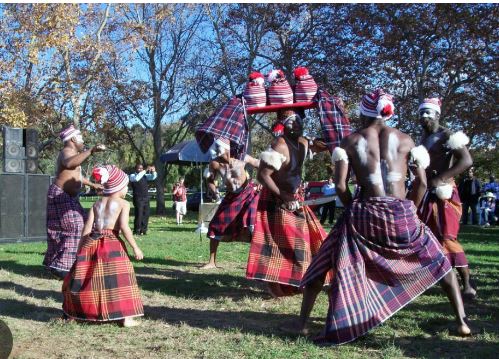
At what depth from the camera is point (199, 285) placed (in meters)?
6.54

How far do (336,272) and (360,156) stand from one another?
32.0 inches

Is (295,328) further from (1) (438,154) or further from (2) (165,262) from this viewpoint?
(2) (165,262)

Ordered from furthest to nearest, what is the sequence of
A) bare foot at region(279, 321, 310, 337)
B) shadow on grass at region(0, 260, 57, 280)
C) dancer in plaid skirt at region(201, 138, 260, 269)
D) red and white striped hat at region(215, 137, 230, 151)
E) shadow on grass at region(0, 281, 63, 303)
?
shadow on grass at region(0, 260, 57, 280) < dancer in plaid skirt at region(201, 138, 260, 269) < shadow on grass at region(0, 281, 63, 303) < red and white striped hat at region(215, 137, 230, 151) < bare foot at region(279, 321, 310, 337)

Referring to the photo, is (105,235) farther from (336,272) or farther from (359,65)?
(359,65)

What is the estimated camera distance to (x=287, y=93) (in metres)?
5.50

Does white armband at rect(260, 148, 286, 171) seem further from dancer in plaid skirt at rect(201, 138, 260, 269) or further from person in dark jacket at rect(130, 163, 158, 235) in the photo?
person in dark jacket at rect(130, 163, 158, 235)

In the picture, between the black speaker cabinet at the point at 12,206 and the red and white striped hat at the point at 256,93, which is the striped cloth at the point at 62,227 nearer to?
the red and white striped hat at the point at 256,93

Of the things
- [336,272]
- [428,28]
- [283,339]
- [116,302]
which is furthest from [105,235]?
[428,28]

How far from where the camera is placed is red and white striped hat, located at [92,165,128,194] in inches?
191

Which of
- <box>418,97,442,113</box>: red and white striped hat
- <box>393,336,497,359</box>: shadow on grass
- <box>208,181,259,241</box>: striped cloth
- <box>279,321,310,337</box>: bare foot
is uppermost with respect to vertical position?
<box>418,97,442,113</box>: red and white striped hat

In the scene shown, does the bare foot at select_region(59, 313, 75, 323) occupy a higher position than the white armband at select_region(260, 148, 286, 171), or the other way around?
the white armband at select_region(260, 148, 286, 171)

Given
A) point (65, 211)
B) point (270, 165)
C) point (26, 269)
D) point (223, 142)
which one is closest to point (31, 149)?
point (26, 269)

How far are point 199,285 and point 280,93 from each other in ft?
8.10

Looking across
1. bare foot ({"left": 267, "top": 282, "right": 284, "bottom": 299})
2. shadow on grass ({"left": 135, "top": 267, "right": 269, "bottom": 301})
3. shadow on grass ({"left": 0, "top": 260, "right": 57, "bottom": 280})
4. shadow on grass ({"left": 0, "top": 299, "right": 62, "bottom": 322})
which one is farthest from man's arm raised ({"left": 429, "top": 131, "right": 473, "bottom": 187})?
shadow on grass ({"left": 0, "top": 260, "right": 57, "bottom": 280})
